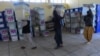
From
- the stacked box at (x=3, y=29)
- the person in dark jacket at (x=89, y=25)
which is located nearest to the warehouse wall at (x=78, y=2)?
→ the person in dark jacket at (x=89, y=25)

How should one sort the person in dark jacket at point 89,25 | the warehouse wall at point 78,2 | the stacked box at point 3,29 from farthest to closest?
the warehouse wall at point 78,2
the stacked box at point 3,29
the person in dark jacket at point 89,25

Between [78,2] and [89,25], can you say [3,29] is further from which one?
[78,2]

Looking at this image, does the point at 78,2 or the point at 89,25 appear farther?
the point at 78,2

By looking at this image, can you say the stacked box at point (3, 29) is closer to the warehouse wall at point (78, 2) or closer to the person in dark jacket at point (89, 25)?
the person in dark jacket at point (89, 25)

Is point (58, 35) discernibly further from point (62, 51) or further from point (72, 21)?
point (72, 21)

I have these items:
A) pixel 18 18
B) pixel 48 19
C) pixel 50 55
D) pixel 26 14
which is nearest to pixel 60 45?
pixel 50 55

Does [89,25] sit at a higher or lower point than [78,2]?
lower

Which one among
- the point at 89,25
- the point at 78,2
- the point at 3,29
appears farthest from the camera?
the point at 78,2

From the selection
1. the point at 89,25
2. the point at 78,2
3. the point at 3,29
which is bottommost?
the point at 3,29

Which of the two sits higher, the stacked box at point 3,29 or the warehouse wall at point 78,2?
the warehouse wall at point 78,2

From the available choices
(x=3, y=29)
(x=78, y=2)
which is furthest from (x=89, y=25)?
(x=78, y=2)

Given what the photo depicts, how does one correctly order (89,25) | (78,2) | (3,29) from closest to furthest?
1. (89,25)
2. (3,29)
3. (78,2)

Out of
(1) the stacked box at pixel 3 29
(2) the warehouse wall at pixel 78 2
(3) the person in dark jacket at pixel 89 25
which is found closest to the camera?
(3) the person in dark jacket at pixel 89 25

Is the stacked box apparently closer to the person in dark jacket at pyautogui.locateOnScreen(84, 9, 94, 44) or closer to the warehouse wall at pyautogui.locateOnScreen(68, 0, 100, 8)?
the person in dark jacket at pyautogui.locateOnScreen(84, 9, 94, 44)
